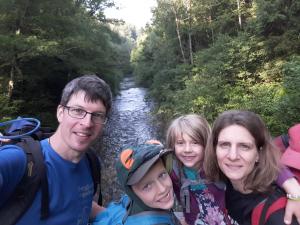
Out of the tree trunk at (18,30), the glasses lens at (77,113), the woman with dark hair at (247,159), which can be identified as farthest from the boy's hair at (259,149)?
the tree trunk at (18,30)

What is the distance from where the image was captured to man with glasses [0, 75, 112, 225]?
1.75m

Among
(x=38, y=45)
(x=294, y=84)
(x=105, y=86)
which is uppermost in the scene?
(x=38, y=45)

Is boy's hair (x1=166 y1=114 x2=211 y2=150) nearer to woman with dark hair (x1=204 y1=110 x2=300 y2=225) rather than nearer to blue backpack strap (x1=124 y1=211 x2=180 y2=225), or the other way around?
woman with dark hair (x1=204 y1=110 x2=300 y2=225)

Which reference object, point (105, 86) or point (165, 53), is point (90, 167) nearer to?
point (105, 86)

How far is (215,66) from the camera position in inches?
523

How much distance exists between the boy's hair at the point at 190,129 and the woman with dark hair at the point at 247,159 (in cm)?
77

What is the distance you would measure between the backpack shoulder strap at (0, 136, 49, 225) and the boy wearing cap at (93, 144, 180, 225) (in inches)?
15.9

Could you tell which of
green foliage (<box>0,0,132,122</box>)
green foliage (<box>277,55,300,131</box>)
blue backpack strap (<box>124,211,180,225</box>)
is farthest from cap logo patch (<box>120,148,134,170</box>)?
green foliage (<box>0,0,132,122</box>)

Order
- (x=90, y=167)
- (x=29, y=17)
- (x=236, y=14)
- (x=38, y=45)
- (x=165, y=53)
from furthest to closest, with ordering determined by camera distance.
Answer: (x=165, y=53) → (x=236, y=14) → (x=29, y=17) → (x=38, y=45) → (x=90, y=167)

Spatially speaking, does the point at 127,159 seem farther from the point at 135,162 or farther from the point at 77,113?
the point at 77,113

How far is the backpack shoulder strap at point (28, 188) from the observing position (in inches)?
59.7

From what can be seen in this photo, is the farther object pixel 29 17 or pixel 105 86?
pixel 29 17

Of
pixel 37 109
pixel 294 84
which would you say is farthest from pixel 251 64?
pixel 37 109

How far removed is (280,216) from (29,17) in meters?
11.9
